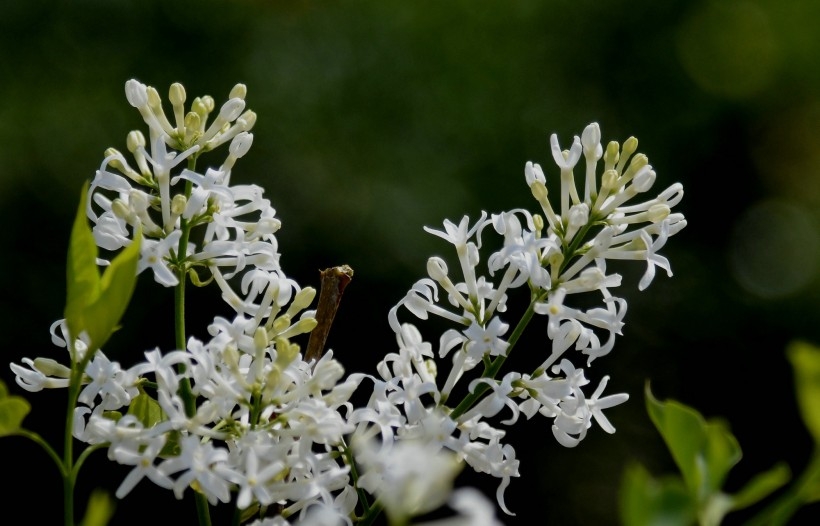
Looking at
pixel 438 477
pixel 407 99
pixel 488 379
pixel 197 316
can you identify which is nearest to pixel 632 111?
pixel 407 99

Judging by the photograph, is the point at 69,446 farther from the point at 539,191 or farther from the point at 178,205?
the point at 539,191

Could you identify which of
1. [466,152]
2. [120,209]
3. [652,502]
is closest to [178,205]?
[120,209]

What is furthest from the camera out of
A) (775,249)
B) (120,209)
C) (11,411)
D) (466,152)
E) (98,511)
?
(775,249)

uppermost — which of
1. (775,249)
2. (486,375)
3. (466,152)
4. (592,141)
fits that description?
(592,141)

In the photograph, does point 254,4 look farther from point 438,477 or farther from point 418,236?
point 438,477

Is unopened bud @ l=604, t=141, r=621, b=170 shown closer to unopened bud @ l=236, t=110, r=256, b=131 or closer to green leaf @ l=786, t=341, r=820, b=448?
unopened bud @ l=236, t=110, r=256, b=131

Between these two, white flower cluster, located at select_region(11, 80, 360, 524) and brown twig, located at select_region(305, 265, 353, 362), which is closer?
white flower cluster, located at select_region(11, 80, 360, 524)

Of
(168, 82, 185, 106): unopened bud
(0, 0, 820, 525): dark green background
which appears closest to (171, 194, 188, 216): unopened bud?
(168, 82, 185, 106): unopened bud
